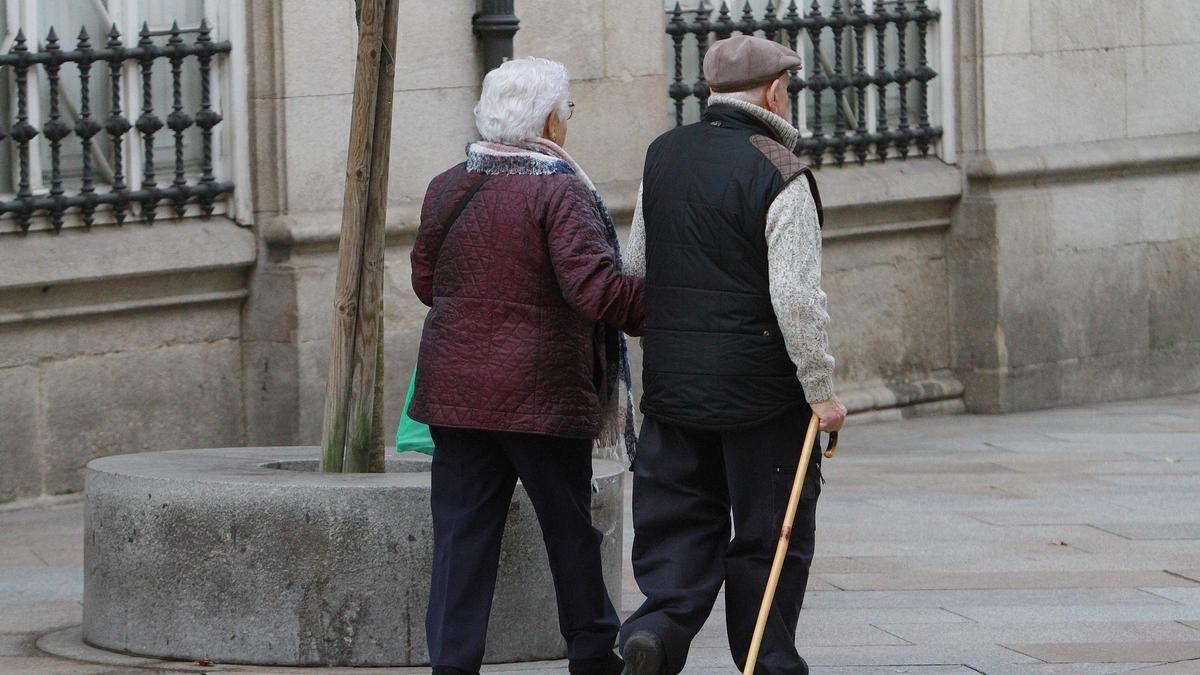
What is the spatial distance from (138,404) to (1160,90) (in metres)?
6.19

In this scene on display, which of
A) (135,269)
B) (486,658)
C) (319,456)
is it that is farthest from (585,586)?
(135,269)

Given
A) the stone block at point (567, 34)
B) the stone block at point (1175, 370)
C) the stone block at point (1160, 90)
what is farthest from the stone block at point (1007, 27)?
the stone block at point (567, 34)

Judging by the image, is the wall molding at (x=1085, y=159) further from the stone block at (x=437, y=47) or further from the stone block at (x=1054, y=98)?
the stone block at (x=437, y=47)

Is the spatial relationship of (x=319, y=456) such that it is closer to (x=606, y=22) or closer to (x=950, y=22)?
(x=606, y=22)

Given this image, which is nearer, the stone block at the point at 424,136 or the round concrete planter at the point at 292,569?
the round concrete planter at the point at 292,569

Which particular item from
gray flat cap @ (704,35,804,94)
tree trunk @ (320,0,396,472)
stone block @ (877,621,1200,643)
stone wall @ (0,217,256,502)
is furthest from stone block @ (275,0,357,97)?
gray flat cap @ (704,35,804,94)

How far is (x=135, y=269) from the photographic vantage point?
29.8 ft

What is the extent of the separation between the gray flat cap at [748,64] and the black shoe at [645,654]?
1360 mm

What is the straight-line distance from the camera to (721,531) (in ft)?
17.7

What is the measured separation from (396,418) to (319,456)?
3.12m

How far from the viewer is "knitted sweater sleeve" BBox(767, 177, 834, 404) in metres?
5.04

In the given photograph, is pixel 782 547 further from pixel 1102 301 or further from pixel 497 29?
pixel 1102 301

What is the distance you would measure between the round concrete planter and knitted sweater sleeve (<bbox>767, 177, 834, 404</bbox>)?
3.58 ft

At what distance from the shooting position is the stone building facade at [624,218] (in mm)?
9078
